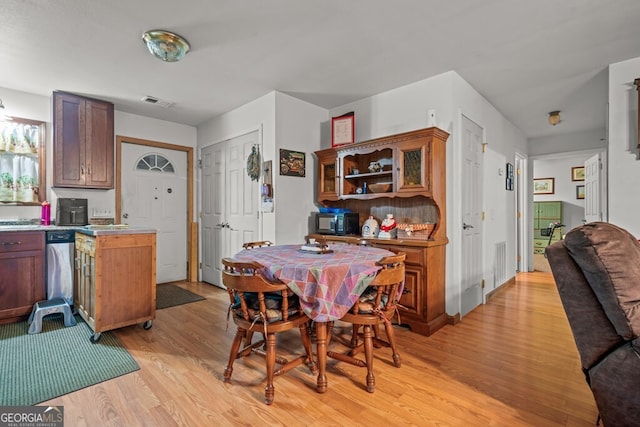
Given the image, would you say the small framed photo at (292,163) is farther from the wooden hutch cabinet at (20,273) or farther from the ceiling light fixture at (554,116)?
the ceiling light fixture at (554,116)

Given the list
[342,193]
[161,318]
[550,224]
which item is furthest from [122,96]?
[550,224]

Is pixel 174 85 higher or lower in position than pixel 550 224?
higher

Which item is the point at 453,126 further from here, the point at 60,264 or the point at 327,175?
the point at 60,264

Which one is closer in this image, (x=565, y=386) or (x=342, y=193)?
(x=565, y=386)

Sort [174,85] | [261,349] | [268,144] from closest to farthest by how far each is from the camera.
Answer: [261,349] < [174,85] < [268,144]

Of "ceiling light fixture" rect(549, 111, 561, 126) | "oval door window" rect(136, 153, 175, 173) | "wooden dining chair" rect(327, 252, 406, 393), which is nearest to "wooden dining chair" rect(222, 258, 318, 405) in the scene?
"wooden dining chair" rect(327, 252, 406, 393)

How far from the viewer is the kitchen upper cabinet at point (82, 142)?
3.47 metres

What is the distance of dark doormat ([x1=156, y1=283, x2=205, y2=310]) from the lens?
364 cm

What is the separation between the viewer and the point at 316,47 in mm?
2592

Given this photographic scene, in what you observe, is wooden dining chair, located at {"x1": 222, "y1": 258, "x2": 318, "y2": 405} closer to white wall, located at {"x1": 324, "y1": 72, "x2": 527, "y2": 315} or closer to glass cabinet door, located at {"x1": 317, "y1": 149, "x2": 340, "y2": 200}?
white wall, located at {"x1": 324, "y1": 72, "x2": 527, "y2": 315}

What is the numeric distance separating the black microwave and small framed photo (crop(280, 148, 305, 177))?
591mm

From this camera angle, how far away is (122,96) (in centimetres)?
365

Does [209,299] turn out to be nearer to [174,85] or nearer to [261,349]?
[261,349]

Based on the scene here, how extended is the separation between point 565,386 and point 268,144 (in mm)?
3296
